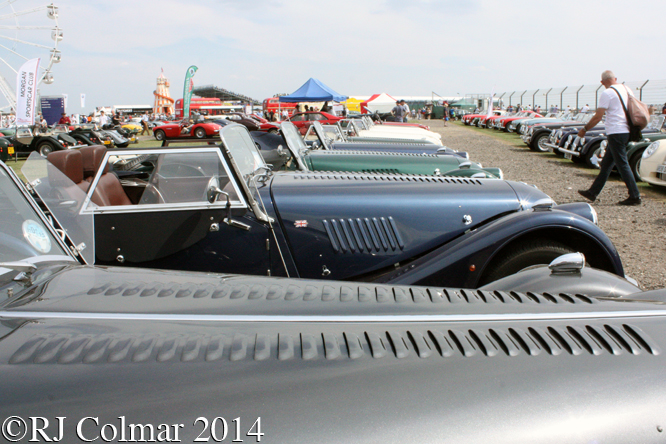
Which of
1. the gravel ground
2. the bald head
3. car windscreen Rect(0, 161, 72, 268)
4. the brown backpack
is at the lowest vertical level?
the gravel ground

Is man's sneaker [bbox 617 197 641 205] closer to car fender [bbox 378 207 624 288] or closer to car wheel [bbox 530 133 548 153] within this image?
car fender [bbox 378 207 624 288]

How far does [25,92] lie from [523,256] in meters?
24.1

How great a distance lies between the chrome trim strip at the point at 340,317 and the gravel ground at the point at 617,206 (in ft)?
11.0

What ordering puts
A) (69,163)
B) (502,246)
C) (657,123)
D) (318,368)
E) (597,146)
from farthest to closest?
(657,123)
(597,146)
(69,163)
(502,246)
(318,368)

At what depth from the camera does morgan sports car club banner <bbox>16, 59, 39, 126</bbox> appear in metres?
21.4

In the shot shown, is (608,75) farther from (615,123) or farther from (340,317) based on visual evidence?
(340,317)

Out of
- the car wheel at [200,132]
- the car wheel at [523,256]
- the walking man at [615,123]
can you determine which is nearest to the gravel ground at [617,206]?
the walking man at [615,123]

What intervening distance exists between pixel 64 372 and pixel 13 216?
112 centimetres

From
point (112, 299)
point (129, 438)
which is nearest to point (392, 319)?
point (129, 438)

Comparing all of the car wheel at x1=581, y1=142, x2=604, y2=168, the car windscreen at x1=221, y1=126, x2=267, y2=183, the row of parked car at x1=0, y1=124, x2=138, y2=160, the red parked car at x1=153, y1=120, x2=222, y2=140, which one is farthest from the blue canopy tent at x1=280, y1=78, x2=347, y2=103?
the car windscreen at x1=221, y1=126, x2=267, y2=183

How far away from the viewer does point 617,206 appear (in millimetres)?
7477

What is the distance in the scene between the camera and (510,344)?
1.28 m

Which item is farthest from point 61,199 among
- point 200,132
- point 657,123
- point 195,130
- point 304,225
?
point 200,132

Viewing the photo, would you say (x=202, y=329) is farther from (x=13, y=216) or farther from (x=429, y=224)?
(x=429, y=224)
